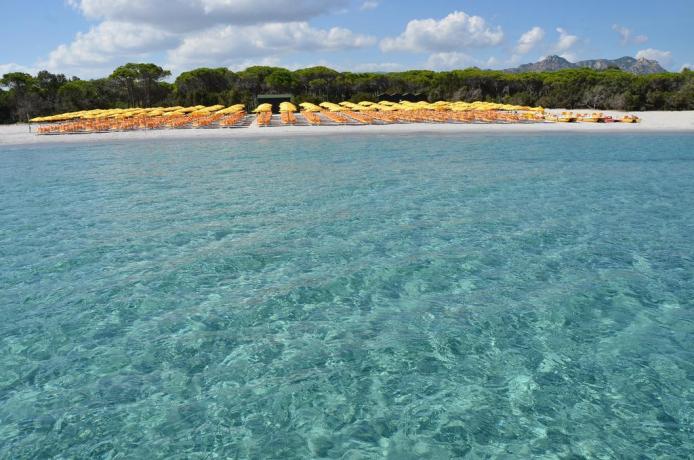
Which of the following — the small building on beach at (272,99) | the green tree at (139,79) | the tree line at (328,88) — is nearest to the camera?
the tree line at (328,88)

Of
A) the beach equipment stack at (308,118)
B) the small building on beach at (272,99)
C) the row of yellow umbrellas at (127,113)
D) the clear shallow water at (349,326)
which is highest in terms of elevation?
the small building on beach at (272,99)

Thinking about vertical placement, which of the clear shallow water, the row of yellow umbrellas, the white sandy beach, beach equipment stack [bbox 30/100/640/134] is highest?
the row of yellow umbrellas

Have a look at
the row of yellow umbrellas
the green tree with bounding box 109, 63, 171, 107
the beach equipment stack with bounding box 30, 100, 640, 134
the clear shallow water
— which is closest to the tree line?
the green tree with bounding box 109, 63, 171, 107

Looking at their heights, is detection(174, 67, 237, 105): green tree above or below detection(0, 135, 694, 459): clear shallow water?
above

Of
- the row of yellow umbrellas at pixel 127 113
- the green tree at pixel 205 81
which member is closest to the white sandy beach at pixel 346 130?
the row of yellow umbrellas at pixel 127 113

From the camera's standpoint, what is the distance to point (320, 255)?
26.6ft

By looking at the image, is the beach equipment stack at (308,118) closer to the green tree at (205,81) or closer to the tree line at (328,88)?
the tree line at (328,88)

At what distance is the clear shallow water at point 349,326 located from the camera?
13.2ft

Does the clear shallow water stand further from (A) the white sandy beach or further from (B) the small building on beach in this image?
(B) the small building on beach

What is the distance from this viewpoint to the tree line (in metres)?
48.8

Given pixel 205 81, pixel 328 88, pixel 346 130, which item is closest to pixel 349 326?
pixel 346 130

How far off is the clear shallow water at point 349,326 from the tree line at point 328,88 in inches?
1719

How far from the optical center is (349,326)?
5742mm

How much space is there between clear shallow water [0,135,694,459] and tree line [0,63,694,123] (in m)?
43.7
